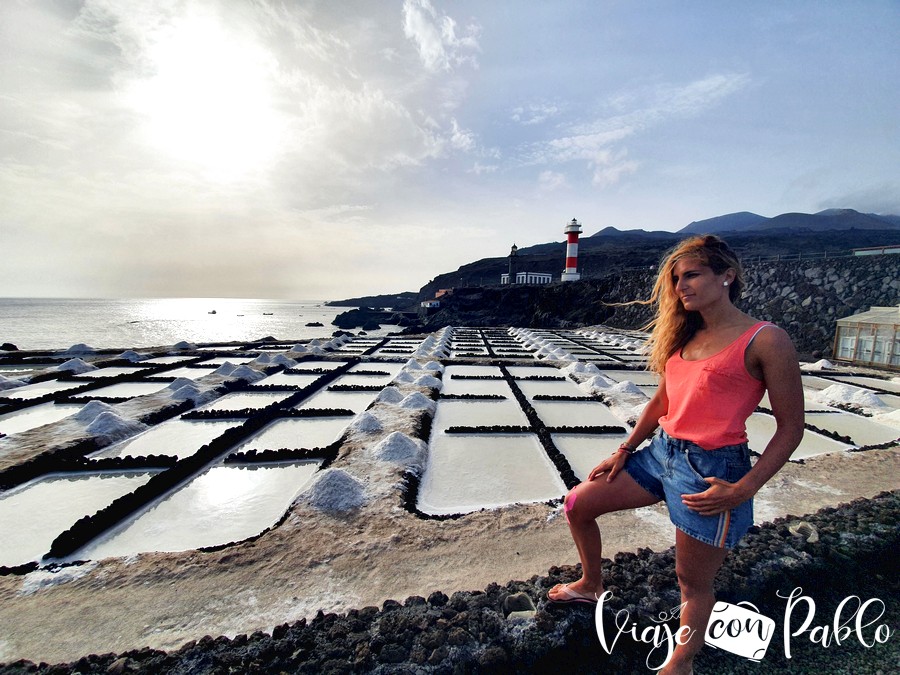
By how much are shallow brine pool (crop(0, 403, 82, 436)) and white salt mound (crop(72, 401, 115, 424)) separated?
0.84m

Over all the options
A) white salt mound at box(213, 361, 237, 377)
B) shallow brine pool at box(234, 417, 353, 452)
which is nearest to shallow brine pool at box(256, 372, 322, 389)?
white salt mound at box(213, 361, 237, 377)

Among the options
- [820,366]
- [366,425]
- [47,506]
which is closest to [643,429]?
[366,425]

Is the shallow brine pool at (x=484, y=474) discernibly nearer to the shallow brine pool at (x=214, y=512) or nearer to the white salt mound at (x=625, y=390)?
the shallow brine pool at (x=214, y=512)

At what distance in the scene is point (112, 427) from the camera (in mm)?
7234

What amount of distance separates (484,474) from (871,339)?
16941 mm

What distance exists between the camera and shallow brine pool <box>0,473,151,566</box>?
420 centimetres

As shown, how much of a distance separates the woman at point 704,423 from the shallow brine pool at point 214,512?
4070mm

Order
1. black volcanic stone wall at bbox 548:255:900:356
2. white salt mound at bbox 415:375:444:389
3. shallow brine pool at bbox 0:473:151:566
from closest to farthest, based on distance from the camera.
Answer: shallow brine pool at bbox 0:473:151:566 < white salt mound at bbox 415:375:444:389 < black volcanic stone wall at bbox 548:255:900:356

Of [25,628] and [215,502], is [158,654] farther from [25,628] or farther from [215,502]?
[215,502]

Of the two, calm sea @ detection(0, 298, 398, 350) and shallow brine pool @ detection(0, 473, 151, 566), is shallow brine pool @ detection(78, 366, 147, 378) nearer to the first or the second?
shallow brine pool @ detection(0, 473, 151, 566)

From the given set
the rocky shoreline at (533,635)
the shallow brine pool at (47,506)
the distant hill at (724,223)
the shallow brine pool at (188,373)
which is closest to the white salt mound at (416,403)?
the shallow brine pool at (47,506)

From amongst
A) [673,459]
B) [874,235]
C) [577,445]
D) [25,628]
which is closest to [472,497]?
[577,445]

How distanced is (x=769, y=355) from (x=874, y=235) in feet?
290

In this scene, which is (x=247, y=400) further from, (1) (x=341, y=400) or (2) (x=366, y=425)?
(2) (x=366, y=425)
